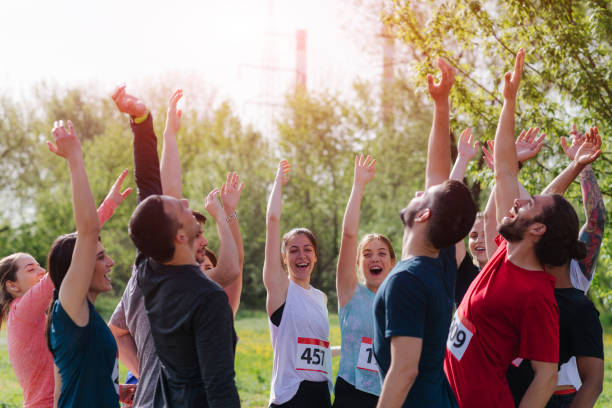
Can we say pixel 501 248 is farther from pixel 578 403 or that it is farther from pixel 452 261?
pixel 578 403

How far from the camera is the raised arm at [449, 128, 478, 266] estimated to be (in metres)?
3.75

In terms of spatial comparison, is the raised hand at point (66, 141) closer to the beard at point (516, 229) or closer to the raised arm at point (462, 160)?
the raised arm at point (462, 160)

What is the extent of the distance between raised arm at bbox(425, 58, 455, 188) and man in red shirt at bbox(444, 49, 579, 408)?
388mm

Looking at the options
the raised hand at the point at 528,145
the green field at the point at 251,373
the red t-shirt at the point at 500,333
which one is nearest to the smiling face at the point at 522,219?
the red t-shirt at the point at 500,333

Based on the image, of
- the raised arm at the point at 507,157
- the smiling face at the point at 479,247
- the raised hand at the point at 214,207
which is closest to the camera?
the raised arm at the point at 507,157

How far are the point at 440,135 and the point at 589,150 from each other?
1269 mm

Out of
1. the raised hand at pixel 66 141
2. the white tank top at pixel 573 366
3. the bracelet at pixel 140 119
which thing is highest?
the bracelet at pixel 140 119

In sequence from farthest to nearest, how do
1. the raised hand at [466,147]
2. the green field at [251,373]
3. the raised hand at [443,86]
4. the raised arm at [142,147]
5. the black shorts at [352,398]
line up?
the green field at [251,373] → the black shorts at [352,398] → the raised hand at [466,147] → the raised hand at [443,86] → the raised arm at [142,147]

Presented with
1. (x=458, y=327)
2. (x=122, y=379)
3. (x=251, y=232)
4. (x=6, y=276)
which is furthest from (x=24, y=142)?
(x=458, y=327)

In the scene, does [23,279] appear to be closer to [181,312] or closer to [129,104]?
[129,104]

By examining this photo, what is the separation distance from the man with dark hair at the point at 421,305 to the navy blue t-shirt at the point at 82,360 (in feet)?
4.15

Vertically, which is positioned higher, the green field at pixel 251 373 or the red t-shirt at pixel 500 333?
the red t-shirt at pixel 500 333

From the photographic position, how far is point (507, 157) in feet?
11.8

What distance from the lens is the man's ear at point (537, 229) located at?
3.14m
